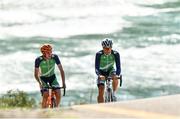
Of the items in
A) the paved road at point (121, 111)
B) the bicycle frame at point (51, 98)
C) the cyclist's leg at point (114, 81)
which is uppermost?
the cyclist's leg at point (114, 81)

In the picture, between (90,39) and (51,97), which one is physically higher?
(90,39)

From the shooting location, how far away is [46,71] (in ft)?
56.0

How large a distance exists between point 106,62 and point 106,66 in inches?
9.2

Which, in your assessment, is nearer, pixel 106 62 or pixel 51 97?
pixel 51 97

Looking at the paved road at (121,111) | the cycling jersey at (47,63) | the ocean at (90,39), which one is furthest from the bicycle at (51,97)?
the ocean at (90,39)

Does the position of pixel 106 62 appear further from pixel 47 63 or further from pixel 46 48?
pixel 46 48

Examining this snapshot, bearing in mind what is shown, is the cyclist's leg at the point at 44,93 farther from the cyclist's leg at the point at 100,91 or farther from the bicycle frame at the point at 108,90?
the bicycle frame at the point at 108,90

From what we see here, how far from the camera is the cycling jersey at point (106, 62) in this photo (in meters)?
17.3

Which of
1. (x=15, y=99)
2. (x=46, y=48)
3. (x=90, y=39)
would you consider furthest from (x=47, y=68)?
(x=90, y=39)

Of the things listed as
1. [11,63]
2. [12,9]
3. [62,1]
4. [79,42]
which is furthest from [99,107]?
[62,1]

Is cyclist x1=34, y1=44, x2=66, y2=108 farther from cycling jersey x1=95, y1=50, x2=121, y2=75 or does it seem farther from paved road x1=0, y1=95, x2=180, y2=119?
paved road x1=0, y1=95, x2=180, y2=119

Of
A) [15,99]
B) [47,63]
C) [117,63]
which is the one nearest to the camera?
[47,63]

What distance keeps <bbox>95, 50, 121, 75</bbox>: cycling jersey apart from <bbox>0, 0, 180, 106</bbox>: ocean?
1788 inches

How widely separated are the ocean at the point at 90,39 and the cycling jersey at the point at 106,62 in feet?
149
